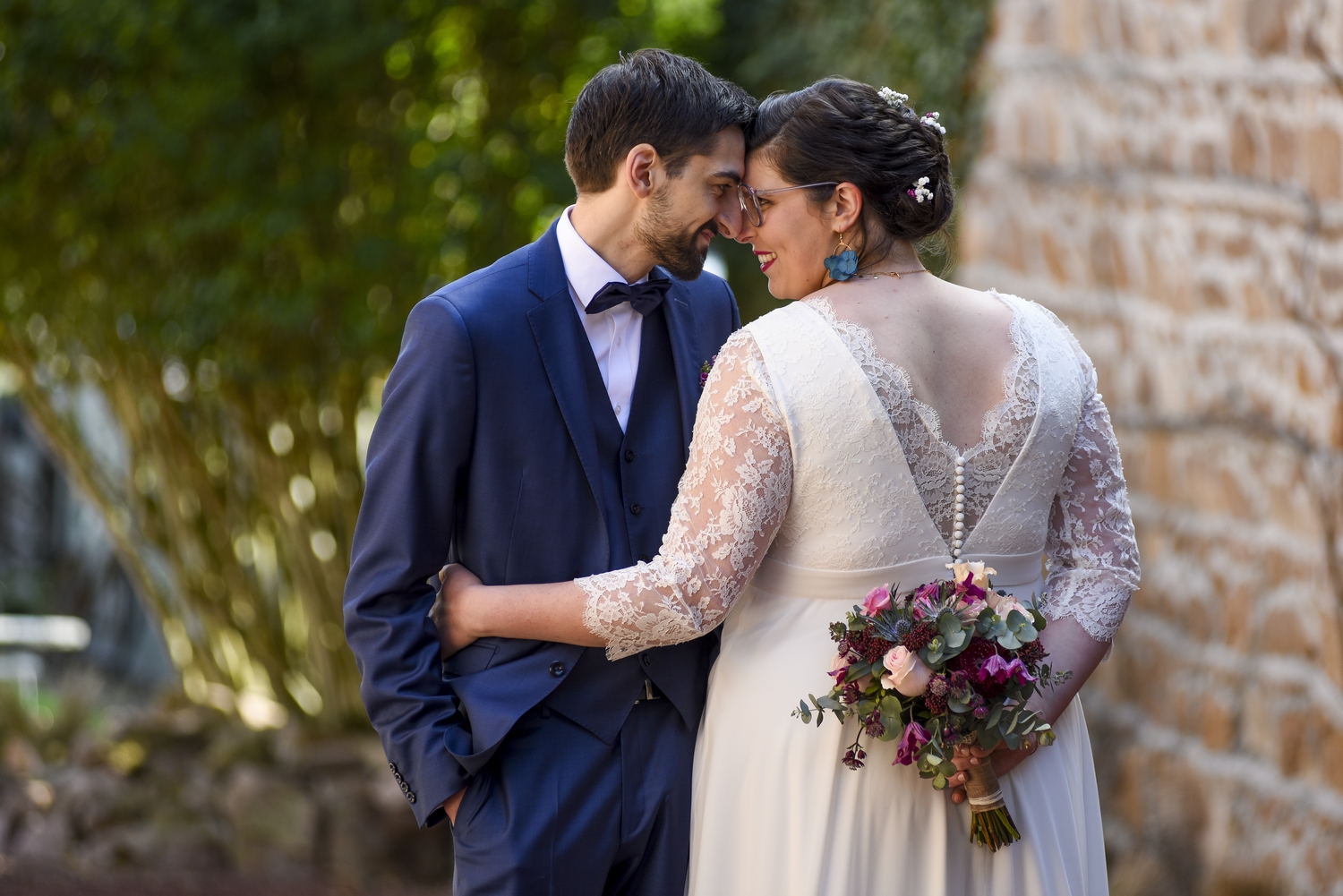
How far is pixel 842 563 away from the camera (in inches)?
80.3

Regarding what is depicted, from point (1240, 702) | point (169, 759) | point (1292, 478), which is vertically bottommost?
point (169, 759)

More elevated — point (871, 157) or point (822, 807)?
point (871, 157)

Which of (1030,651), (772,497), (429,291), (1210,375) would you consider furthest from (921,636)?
(429,291)

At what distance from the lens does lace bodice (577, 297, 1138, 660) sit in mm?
1954

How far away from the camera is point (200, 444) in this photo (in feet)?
22.9

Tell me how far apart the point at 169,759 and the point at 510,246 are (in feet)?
10.2

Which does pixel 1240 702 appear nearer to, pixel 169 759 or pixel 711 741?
pixel 711 741

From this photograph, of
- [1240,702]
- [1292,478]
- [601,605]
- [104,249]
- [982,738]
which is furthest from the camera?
[104,249]

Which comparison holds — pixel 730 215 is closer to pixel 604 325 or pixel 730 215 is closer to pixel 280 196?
pixel 604 325

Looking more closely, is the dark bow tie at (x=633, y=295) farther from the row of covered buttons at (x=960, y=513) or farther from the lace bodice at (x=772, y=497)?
the row of covered buttons at (x=960, y=513)

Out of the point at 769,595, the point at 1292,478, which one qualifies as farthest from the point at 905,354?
the point at 1292,478

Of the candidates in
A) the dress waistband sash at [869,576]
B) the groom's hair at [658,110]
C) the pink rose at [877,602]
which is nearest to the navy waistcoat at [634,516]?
the dress waistband sash at [869,576]

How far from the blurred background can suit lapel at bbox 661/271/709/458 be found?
1.49 ft

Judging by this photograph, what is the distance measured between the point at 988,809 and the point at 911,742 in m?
0.21
